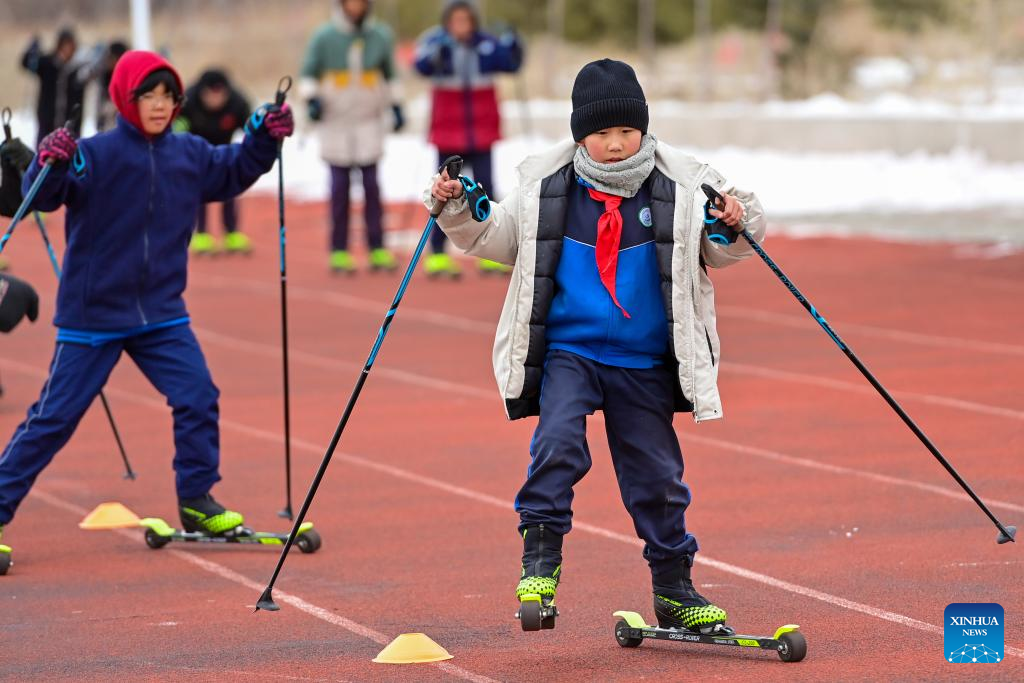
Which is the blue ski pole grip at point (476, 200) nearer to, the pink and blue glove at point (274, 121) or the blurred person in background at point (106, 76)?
the pink and blue glove at point (274, 121)

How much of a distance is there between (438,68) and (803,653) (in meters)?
10.8

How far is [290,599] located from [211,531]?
35.8 inches

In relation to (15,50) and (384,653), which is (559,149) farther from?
(15,50)

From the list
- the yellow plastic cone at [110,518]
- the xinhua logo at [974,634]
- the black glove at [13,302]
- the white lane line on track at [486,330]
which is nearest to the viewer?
the xinhua logo at [974,634]

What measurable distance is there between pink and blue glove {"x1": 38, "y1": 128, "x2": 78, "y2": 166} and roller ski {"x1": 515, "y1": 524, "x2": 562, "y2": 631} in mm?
2450

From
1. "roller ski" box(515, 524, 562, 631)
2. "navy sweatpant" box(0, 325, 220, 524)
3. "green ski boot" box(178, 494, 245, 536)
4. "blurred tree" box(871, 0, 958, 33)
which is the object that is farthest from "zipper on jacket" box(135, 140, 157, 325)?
"blurred tree" box(871, 0, 958, 33)

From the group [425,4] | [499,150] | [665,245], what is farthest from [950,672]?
[425,4]

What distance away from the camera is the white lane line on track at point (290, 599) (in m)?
5.23

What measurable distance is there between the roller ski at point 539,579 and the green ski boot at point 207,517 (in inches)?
82.6

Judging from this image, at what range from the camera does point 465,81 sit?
15.3 meters

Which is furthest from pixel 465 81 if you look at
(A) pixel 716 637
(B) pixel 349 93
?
(A) pixel 716 637

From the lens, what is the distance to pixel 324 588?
6.32 metres

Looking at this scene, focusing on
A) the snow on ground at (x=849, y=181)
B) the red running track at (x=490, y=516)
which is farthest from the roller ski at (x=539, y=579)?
the snow on ground at (x=849, y=181)

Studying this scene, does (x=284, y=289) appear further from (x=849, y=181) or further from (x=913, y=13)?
(x=913, y=13)
